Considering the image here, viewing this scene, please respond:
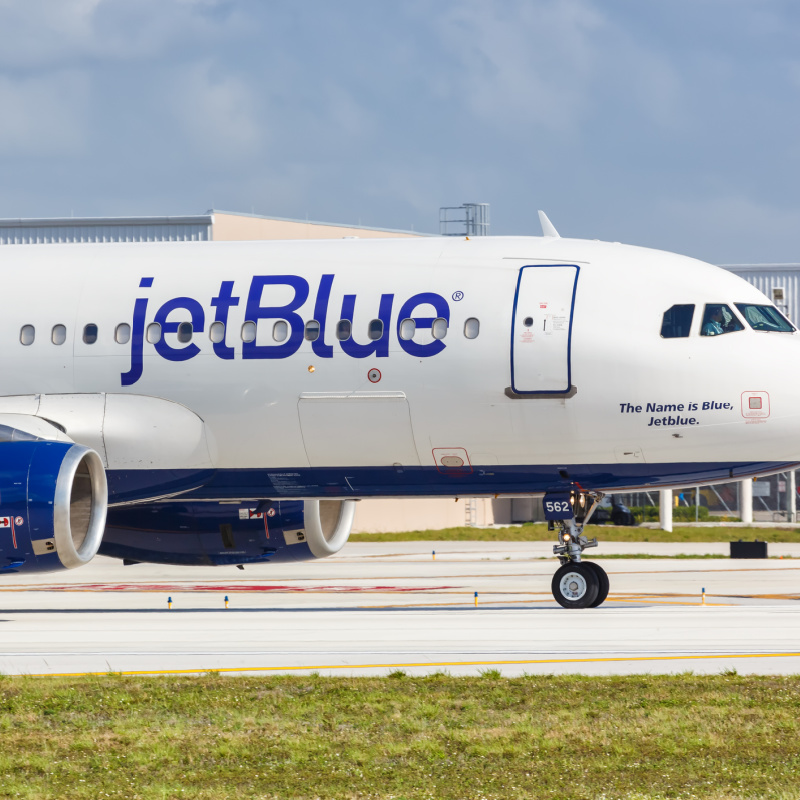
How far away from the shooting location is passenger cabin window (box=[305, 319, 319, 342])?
70.8 ft

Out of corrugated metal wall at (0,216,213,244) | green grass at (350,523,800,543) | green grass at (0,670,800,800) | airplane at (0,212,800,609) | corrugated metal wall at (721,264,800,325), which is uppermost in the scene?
corrugated metal wall at (721,264,800,325)

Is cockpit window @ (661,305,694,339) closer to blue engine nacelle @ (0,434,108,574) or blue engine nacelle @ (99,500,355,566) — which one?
blue engine nacelle @ (99,500,355,566)

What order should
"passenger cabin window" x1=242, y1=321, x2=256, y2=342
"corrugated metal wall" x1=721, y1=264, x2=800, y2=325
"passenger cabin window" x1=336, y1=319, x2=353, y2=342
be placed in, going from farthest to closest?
1. "corrugated metal wall" x1=721, y1=264, x2=800, y2=325
2. "passenger cabin window" x1=242, y1=321, x2=256, y2=342
3. "passenger cabin window" x1=336, y1=319, x2=353, y2=342

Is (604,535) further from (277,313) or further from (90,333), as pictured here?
(90,333)

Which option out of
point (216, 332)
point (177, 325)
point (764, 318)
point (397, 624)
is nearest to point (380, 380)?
point (216, 332)

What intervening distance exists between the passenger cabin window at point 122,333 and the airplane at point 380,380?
3 cm

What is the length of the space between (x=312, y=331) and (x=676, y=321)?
583 cm

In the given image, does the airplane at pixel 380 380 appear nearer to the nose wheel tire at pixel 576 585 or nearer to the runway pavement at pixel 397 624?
the nose wheel tire at pixel 576 585

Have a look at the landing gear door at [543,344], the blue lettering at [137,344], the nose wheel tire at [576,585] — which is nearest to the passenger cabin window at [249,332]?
the blue lettering at [137,344]

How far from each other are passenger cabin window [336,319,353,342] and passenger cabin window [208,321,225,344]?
2001 millimetres

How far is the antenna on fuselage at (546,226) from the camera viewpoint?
23169mm

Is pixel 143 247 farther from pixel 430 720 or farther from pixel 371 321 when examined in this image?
pixel 430 720

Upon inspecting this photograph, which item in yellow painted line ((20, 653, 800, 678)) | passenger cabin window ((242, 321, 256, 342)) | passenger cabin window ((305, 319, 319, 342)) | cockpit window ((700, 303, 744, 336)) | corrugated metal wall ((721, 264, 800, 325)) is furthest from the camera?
corrugated metal wall ((721, 264, 800, 325))

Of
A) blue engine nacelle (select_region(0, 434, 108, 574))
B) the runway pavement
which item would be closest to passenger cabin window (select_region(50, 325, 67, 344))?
blue engine nacelle (select_region(0, 434, 108, 574))
